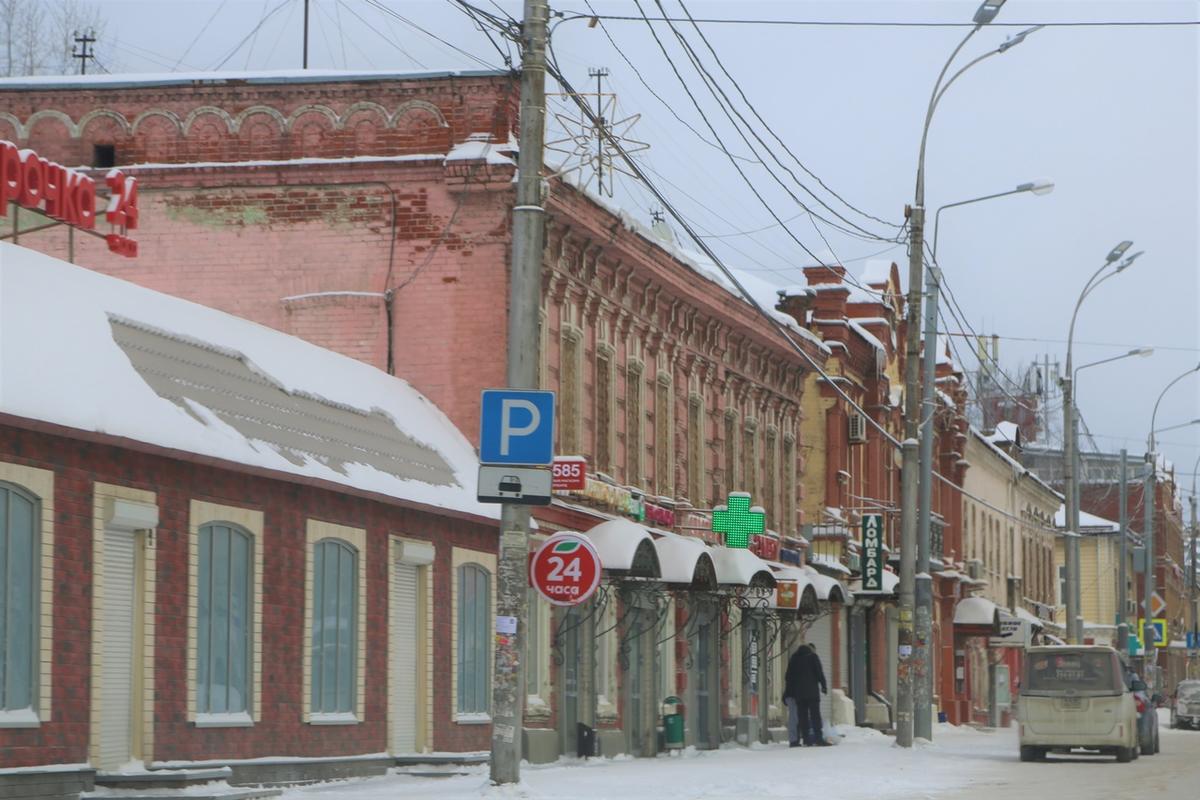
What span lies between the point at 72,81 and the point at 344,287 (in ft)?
16.5

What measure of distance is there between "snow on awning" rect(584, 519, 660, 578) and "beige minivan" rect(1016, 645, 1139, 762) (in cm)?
637

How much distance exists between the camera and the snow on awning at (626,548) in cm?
2977

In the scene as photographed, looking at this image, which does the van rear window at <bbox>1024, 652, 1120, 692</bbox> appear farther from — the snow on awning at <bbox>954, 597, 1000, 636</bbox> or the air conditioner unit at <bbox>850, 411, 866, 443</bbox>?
the snow on awning at <bbox>954, 597, 1000, 636</bbox>

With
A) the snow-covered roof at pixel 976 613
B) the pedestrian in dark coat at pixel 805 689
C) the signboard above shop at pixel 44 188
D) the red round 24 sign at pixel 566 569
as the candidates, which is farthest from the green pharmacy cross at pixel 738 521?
the snow-covered roof at pixel 976 613

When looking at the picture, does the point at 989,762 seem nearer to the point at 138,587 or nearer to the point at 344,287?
the point at 344,287

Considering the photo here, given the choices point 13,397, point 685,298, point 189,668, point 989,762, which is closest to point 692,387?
point 685,298

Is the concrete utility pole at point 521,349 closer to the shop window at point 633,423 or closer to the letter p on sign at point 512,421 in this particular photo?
the letter p on sign at point 512,421

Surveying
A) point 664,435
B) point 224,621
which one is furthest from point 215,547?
point 664,435

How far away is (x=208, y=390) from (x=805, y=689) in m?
19.0

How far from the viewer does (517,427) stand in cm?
1958

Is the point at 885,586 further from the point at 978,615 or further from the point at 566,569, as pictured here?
the point at 566,569

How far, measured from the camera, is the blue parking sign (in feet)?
63.8

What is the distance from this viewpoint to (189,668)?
20484 mm

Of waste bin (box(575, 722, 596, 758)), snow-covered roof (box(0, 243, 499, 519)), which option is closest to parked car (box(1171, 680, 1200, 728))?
waste bin (box(575, 722, 596, 758))
